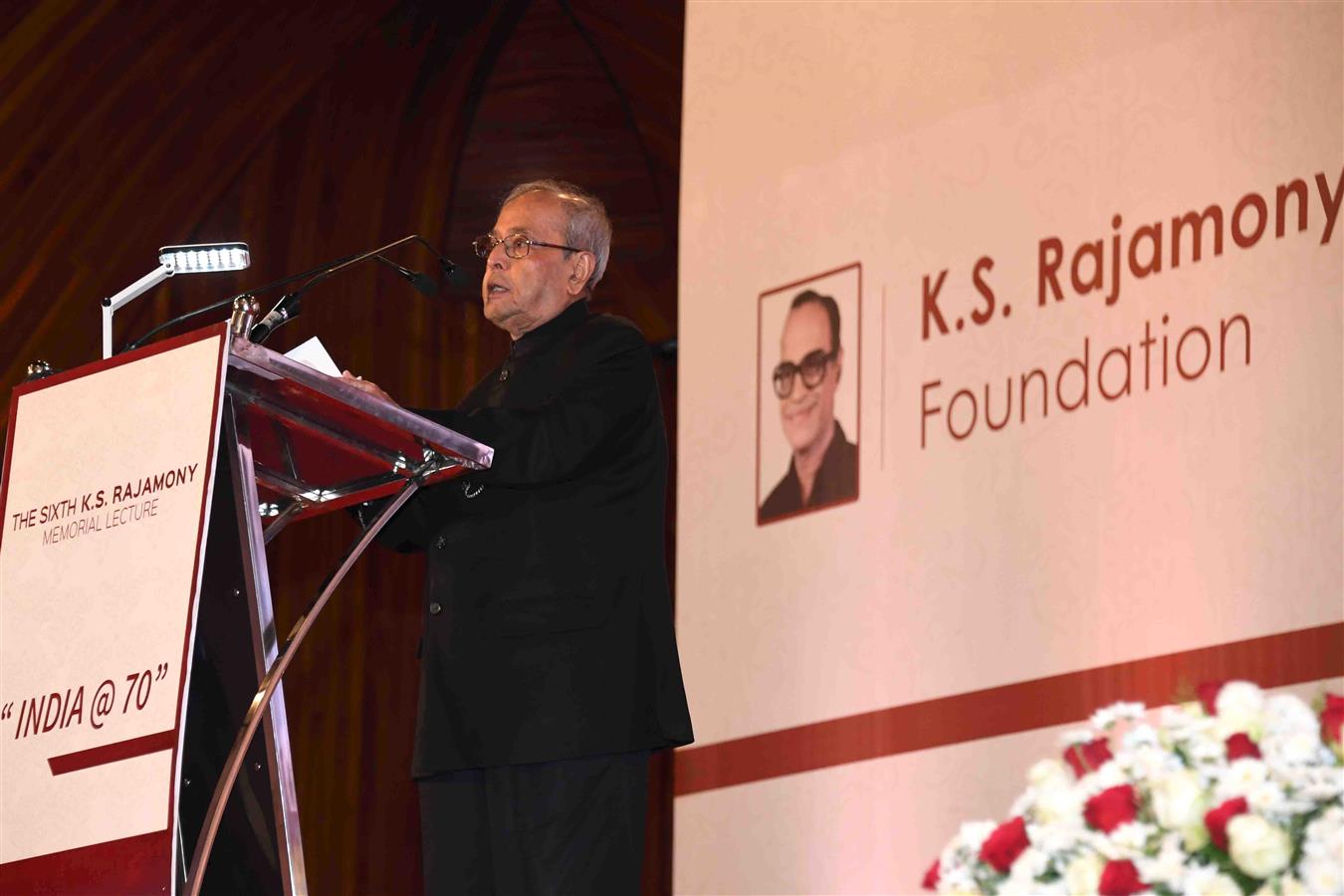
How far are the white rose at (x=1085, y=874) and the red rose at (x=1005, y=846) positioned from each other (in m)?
0.06

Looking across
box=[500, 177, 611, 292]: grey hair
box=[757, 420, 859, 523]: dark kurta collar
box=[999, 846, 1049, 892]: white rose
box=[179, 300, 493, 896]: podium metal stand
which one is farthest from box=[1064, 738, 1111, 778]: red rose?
box=[757, 420, 859, 523]: dark kurta collar

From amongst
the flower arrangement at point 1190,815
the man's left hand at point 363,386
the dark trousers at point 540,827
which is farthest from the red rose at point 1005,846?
the dark trousers at point 540,827

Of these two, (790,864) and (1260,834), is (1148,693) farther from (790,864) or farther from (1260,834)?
(1260,834)

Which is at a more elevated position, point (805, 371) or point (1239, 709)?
point (805, 371)

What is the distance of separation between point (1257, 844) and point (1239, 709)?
152 mm

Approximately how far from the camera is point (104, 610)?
2.18m

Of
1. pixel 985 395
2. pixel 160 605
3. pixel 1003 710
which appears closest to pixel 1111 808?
pixel 160 605

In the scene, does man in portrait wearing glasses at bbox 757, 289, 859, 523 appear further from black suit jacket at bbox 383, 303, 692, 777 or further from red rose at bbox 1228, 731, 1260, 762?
red rose at bbox 1228, 731, 1260, 762

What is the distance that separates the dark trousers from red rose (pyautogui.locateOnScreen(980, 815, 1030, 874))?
4.38 ft

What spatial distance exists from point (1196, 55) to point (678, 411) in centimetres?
130

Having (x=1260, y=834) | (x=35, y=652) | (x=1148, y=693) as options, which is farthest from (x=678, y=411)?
(x=1260, y=834)

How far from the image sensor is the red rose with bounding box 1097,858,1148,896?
127 centimetres

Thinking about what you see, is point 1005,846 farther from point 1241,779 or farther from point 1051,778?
point 1241,779

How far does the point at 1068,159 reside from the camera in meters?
3.20
